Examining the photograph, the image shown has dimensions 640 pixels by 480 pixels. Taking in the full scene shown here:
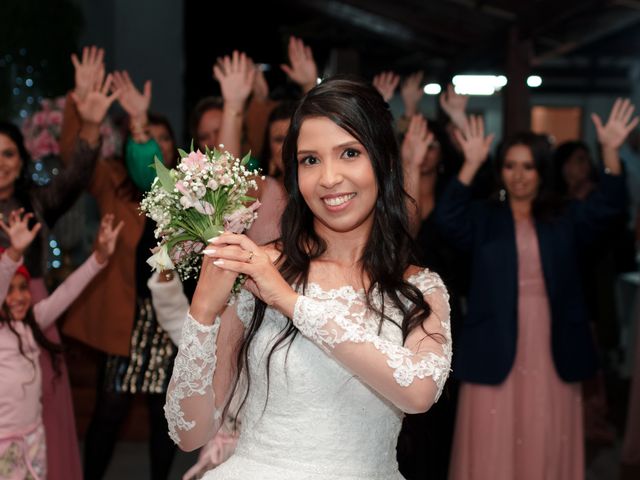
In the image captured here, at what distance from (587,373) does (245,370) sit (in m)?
1.99

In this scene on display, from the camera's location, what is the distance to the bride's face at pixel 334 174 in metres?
2.04

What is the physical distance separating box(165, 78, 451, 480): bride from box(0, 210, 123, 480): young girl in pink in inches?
53.4

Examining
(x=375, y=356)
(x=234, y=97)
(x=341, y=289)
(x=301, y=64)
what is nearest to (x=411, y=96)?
(x=301, y=64)

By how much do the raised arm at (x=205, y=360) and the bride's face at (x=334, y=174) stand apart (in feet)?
0.81

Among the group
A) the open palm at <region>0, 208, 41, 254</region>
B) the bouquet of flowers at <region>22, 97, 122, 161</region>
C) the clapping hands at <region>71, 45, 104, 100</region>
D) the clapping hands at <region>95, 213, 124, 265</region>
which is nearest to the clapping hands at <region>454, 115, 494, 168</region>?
the clapping hands at <region>95, 213, 124, 265</region>

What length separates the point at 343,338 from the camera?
1.91 metres

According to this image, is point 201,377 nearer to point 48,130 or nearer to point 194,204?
point 194,204

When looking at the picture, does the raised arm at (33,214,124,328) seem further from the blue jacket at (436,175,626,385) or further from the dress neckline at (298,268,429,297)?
the dress neckline at (298,268,429,297)

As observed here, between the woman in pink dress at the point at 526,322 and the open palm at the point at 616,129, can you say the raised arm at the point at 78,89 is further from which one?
the open palm at the point at 616,129

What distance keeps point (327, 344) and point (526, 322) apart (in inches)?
77.8

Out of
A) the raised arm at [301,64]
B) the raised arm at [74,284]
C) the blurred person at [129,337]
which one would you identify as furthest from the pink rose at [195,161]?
the raised arm at [301,64]

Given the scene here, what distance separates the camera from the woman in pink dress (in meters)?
3.70

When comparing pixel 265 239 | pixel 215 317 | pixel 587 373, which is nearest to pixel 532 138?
pixel 587 373

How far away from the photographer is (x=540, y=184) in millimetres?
3826
